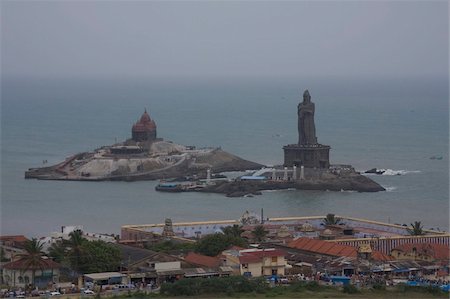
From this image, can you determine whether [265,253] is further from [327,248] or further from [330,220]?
[330,220]

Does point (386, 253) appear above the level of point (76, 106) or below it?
below

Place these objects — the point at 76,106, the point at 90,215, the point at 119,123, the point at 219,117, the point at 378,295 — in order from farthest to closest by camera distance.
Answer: the point at 76,106
the point at 219,117
the point at 119,123
the point at 90,215
the point at 378,295

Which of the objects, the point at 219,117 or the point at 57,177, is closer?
the point at 57,177

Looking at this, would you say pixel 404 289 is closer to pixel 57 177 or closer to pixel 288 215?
pixel 288 215

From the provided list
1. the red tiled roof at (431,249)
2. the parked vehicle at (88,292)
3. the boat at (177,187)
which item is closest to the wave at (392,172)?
the boat at (177,187)

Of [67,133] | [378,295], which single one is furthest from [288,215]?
[67,133]

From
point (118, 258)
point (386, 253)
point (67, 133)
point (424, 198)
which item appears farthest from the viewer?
point (67, 133)

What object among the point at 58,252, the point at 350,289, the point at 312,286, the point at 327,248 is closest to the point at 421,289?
the point at 350,289
